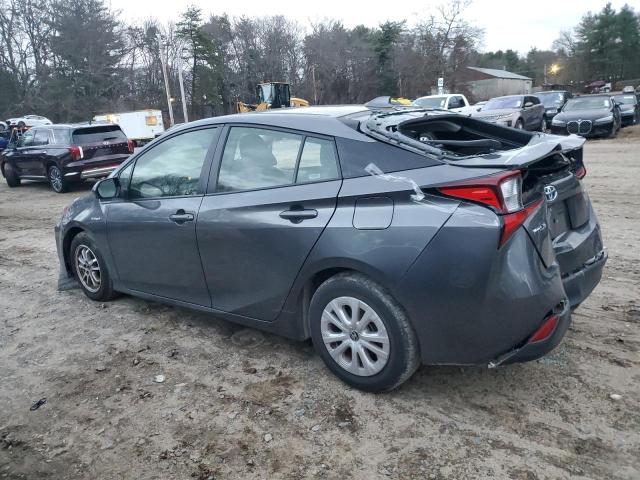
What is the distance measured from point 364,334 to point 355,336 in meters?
0.07

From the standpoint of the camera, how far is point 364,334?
2.93 metres

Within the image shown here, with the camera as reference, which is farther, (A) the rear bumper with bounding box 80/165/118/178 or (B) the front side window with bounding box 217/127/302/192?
(A) the rear bumper with bounding box 80/165/118/178

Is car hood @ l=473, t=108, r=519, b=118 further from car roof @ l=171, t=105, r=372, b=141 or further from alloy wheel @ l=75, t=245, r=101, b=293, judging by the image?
alloy wheel @ l=75, t=245, r=101, b=293

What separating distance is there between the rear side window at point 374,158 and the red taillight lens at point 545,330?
1005 millimetres

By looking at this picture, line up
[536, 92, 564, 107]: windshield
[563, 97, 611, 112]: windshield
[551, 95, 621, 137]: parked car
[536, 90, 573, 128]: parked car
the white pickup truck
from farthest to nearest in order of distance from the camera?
[536, 92, 564, 107]: windshield, [536, 90, 573, 128]: parked car, the white pickup truck, [563, 97, 611, 112]: windshield, [551, 95, 621, 137]: parked car

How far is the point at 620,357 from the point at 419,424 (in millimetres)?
1533

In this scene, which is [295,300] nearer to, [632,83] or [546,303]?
[546,303]

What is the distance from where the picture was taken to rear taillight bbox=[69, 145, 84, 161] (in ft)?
40.5

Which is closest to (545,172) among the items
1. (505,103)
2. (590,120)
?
(590,120)

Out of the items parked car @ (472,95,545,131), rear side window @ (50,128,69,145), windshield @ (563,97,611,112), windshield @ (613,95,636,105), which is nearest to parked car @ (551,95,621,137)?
windshield @ (563,97,611,112)

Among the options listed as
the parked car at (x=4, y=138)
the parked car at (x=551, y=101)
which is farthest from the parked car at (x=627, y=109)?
the parked car at (x=4, y=138)

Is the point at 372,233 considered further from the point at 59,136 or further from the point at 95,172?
the point at 59,136

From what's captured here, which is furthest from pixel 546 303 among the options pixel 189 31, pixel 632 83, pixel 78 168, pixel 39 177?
pixel 632 83

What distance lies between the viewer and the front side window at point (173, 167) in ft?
12.3
